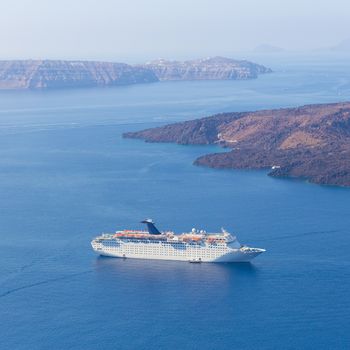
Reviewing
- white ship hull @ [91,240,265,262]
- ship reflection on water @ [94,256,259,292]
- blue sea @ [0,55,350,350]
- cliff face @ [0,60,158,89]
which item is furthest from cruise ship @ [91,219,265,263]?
cliff face @ [0,60,158,89]

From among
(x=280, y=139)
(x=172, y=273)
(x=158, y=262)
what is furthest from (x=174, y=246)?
(x=280, y=139)

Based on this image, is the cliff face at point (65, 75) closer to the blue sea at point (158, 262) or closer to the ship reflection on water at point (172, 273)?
the blue sea at point (158, 262)

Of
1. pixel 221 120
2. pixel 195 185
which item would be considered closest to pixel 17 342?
pixel 195 185

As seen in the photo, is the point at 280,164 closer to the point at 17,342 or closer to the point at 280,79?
the point at 17,342

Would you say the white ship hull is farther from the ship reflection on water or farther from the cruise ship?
the ship reflection on water

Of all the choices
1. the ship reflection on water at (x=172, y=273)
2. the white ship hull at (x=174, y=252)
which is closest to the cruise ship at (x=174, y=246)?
the white ship hull at (x=174, y=252)
